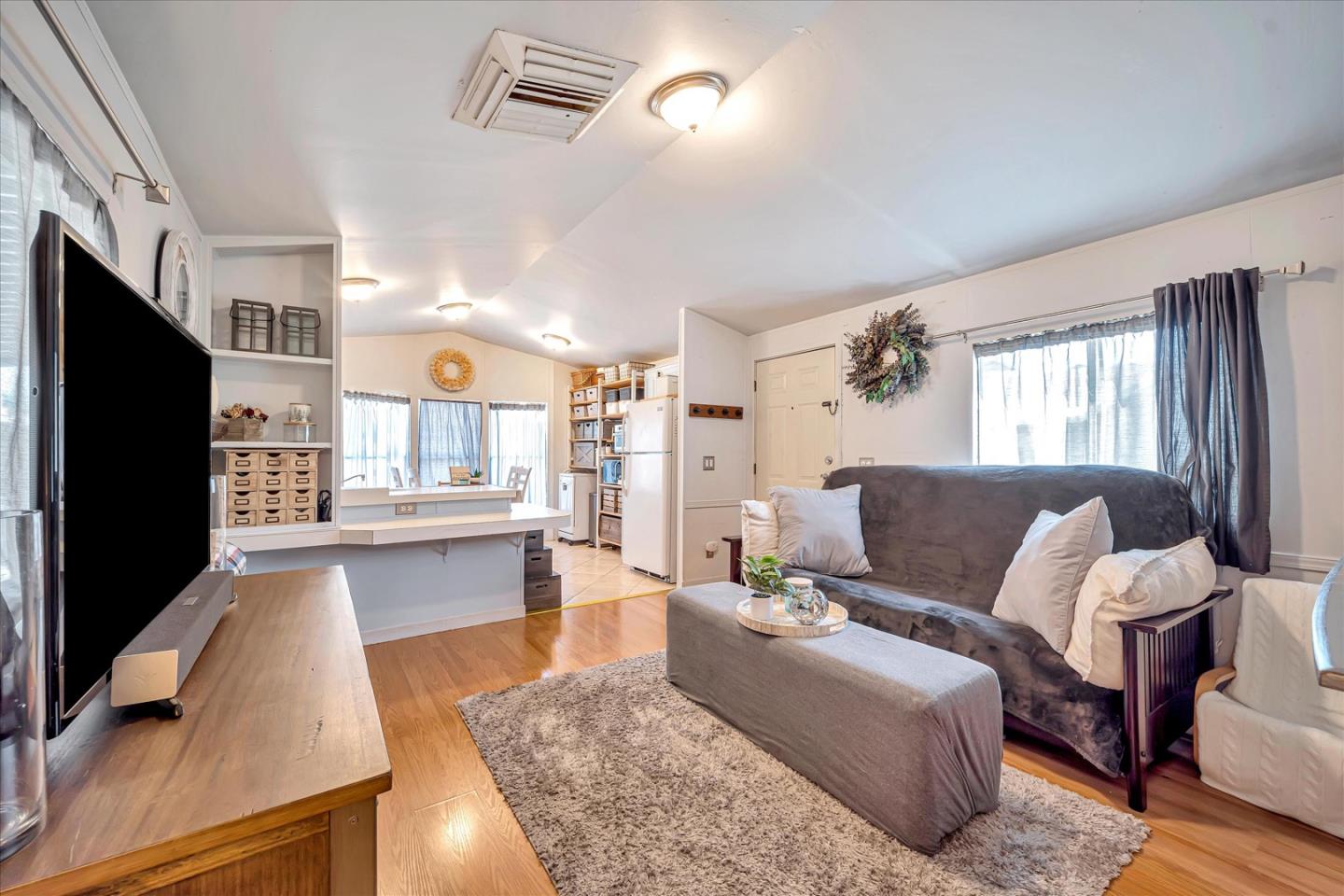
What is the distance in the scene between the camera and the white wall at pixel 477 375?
19.2 ft

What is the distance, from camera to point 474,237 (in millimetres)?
3129

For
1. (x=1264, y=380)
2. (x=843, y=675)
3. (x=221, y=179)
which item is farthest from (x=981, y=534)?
(x=221, y=179)

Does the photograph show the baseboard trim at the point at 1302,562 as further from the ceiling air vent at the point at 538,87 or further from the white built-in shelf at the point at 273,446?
the white built-in shelf at the point at 273,446

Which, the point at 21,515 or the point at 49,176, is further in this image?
the point at 49,176

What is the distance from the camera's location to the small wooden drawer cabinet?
2568 millimetres

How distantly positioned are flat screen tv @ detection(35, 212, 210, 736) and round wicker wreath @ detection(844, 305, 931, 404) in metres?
3.46

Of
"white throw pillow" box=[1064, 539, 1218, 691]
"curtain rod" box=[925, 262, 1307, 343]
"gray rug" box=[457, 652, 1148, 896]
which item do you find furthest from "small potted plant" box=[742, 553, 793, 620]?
"curtain rod" box=[925, 262, 1307, 343]

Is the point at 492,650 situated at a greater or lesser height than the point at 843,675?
lesser

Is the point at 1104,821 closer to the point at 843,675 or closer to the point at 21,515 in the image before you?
the point at 843,675

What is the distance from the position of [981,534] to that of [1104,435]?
75 cm

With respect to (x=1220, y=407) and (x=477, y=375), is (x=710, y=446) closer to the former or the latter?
(x=1220, y=407)

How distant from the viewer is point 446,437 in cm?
629

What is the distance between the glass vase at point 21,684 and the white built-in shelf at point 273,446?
230 centimetres

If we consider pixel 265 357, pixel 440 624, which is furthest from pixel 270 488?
pixel 440 624
